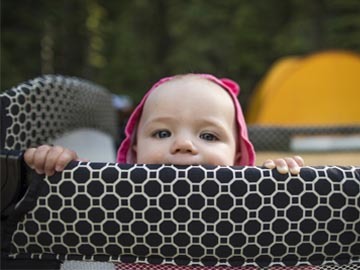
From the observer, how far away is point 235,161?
3.07 ft

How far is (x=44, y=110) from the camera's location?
1211 mm

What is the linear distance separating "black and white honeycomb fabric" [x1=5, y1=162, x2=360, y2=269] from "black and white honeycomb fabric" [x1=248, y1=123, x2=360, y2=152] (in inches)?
74.3

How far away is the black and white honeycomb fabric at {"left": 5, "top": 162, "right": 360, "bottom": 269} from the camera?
583 millimetres

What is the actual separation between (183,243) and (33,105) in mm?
603

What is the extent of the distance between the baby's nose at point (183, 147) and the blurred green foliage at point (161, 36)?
3.09 m

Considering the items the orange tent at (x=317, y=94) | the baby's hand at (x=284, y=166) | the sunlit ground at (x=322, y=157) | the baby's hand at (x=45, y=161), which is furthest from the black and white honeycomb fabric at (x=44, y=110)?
the orange tent at (x=317, y=94)

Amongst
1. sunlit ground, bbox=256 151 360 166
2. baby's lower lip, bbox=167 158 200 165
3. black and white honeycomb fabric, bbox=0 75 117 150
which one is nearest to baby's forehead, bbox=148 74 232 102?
baby's lower lip, bbox=167 158 200 165

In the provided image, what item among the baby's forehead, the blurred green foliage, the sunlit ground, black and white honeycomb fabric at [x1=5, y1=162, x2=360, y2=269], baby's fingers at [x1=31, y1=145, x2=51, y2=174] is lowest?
the sunlit ground

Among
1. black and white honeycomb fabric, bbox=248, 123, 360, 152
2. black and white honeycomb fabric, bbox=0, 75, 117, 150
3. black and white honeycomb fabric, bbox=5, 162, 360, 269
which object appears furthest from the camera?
black and white honeycomb fabric, bbox=248, 123, 360, 152

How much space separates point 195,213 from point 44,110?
0.72m

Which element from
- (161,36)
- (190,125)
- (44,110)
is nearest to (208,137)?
(190,125)

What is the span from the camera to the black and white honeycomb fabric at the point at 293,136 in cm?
250

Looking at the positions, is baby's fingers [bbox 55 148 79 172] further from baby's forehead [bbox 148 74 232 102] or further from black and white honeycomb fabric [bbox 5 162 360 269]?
baby's forehead [bbox 148 74 232 102]

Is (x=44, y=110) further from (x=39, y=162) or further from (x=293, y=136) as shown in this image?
(x=293, y=136)
